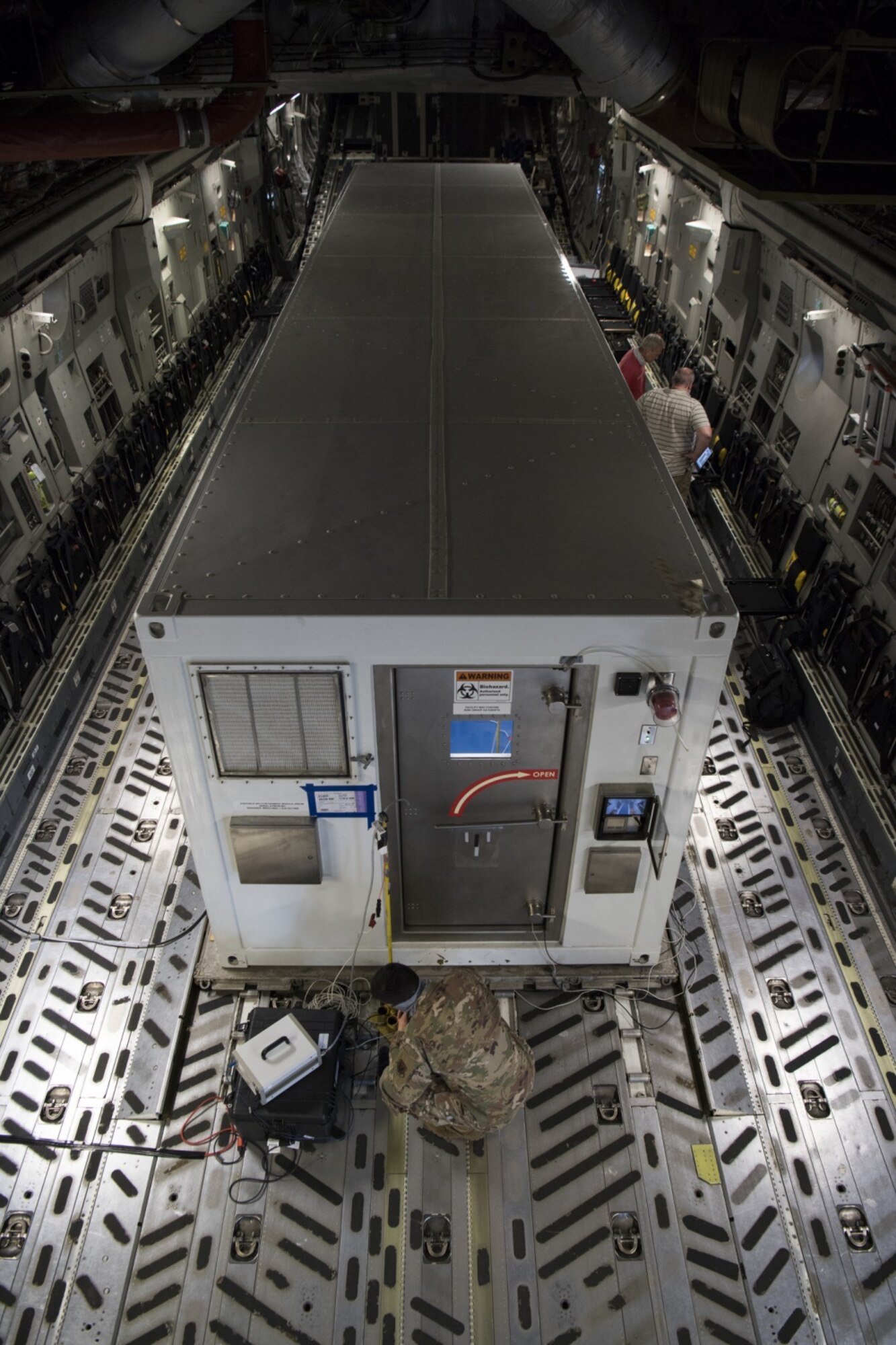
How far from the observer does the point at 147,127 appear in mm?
6250

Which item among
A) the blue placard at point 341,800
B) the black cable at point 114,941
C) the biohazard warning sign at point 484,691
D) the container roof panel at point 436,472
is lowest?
the black cable at point 114,941

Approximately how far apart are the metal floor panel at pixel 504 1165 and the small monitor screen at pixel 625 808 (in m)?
1.20

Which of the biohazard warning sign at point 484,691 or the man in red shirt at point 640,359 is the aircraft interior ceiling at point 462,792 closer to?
the biohazard warning sign at point 484,691

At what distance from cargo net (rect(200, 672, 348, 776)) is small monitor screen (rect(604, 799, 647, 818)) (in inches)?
46.4

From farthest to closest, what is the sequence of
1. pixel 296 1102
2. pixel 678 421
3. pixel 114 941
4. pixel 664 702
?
pixel 678 421 → pixel 114 941 → pixel 296 1102 → pixel 664 702

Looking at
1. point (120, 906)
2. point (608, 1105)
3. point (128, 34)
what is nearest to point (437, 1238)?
point (608, 1105)

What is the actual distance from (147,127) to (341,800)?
5.49m

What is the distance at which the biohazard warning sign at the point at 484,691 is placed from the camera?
345cm

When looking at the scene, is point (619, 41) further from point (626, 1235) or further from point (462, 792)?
point (626, 1235)

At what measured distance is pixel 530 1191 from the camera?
3799 millimetres

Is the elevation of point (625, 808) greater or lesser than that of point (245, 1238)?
greater

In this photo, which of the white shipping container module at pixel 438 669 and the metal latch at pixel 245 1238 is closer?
the white shipping container module at pixel 438 669

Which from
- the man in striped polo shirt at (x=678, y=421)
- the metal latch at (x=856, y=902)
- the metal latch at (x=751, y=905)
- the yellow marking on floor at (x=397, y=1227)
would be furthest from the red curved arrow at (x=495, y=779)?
the man in striped polo shirt at (x=678, y=421)

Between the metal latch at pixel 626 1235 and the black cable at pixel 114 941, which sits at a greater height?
the metal latch at pixel 626 1235
